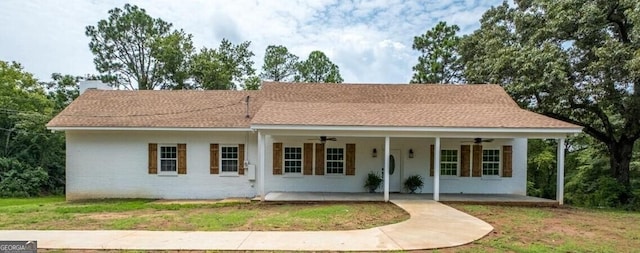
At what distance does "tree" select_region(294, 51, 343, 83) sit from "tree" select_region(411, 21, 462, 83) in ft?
27.3

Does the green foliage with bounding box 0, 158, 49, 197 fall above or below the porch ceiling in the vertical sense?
below

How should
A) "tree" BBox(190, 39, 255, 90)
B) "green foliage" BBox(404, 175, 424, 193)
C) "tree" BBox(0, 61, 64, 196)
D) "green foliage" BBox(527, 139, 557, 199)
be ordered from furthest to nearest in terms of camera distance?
"tree" BBox(190, 39, 255, 90), "green foliage" BBox(527, 139, 557, 199), "tree" BBox(0, 61, 64, 196), "green foliage" BBox(404, 175, 424, 193)

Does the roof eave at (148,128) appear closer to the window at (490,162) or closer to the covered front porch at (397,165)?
the covered front porch at (397,165)

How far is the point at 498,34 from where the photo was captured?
17.7 metres

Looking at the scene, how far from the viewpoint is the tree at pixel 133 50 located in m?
28.5

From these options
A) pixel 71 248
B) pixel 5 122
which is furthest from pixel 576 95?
pixel 5 122

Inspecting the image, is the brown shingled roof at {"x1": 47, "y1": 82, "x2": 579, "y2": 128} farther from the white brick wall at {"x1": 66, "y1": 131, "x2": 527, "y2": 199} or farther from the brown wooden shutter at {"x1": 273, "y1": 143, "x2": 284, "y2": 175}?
the brown wooden shutter at {"x1": 273, "y1": 143, "x2": 284, "y2": 175}

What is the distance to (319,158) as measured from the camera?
13367mm

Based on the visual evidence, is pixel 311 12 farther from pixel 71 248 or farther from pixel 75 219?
pixel 71 248

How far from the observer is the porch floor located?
11445 mm

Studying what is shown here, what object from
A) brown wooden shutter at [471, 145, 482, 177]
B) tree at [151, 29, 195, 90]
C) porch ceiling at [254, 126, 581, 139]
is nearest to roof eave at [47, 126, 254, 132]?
porch ceiling at [254, 126, 581, 139]

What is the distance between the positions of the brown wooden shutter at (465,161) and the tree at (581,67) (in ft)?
11.6

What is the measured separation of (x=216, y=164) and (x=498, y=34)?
542 inches

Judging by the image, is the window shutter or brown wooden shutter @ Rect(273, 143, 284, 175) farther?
the window shutter
